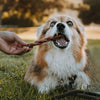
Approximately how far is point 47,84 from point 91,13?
22715 mm

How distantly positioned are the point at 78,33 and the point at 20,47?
106cm

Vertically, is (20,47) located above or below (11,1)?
below

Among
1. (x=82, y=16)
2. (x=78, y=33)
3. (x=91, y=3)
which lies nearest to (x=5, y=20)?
Result: (x=82, y=16)

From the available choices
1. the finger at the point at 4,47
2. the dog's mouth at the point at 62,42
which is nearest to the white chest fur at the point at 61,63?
the dog's mouth at the point at 62,42

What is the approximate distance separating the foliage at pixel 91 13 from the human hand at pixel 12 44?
69.3 ft

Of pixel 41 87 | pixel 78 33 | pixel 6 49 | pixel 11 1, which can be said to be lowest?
pixel 41 87

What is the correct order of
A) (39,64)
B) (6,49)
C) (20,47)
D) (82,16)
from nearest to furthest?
(6,49)
(20,47)
(39,64)
(82,16)

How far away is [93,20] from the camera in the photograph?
23.5m

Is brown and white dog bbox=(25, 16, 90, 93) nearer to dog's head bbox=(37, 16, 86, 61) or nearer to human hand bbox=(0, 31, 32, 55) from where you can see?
dog's head bbox=(37, 16, 86, 61)

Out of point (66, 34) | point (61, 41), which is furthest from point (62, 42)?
point (66, 34)

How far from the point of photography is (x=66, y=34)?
2.96 m

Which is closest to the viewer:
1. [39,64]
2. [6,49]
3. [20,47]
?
[6,49]

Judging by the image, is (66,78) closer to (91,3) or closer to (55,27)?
(55,27)

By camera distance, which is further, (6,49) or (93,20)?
(93,20)
